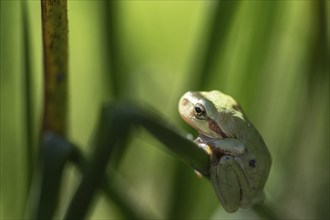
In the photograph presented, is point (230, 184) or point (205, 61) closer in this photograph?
point (230, 184)

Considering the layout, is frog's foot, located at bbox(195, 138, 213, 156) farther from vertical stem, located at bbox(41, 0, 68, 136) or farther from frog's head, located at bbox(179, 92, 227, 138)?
vertical stem, located at bbox(41, 0, 68, 136)

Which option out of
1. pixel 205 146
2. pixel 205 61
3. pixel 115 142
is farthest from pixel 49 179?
pixel 205 61

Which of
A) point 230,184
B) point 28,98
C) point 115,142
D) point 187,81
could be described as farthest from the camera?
point 187,81

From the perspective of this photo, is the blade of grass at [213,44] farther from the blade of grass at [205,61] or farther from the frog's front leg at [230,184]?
the frog's front leg at [230,184]

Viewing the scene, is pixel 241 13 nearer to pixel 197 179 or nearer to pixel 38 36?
pixel 197 179

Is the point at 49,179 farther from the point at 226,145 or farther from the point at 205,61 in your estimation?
the point at 205,61

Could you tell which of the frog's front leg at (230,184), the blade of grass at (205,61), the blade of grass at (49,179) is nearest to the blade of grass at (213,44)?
the blade of grass at (205,61)
